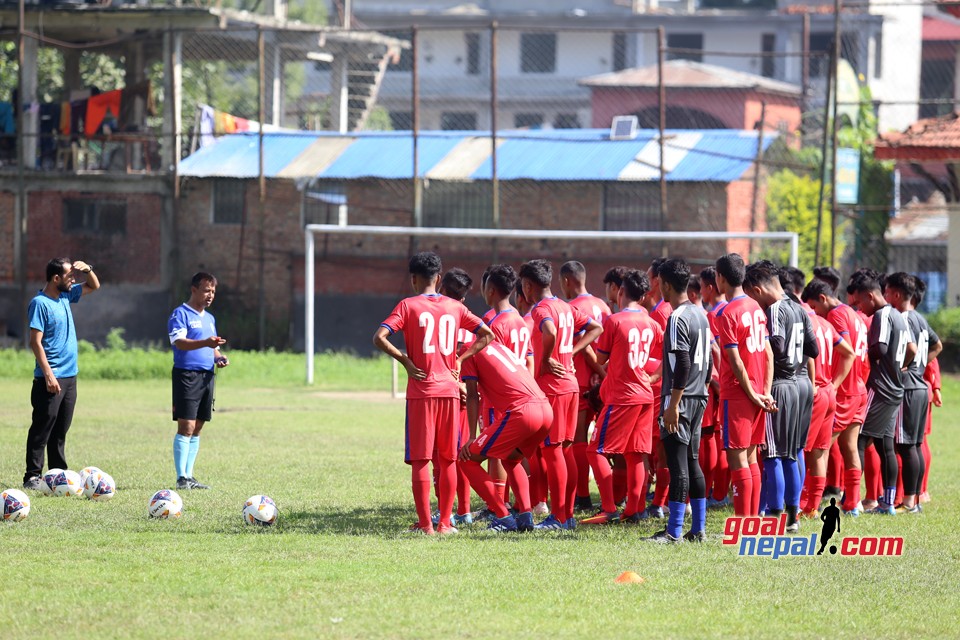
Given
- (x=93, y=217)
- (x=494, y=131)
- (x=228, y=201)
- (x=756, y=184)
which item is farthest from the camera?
(x=93, y=217)

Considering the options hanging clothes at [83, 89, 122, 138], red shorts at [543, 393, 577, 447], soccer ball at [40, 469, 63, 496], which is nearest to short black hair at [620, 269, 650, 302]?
red shorts at [543, 393, 577, 447]

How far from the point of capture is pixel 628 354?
10375 mm

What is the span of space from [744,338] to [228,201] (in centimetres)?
2117

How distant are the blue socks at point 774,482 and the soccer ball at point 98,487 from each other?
17.5 ft

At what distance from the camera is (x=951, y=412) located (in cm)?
2091

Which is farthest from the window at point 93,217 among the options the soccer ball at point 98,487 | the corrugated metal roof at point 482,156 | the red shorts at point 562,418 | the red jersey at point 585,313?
the red shorts at point 562,418

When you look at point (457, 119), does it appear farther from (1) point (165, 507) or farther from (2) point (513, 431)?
(2) point (513, 431)

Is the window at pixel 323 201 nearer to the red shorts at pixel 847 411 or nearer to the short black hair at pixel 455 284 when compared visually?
the red shorts at pixel 847 411

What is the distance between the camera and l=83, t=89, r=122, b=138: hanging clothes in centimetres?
3072

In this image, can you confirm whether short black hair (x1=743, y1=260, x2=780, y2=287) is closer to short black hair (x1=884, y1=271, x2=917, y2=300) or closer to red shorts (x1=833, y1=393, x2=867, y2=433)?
red shorts (x1=833, y1=393, x2=867, y2=433)

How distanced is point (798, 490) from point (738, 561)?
4.97 ft

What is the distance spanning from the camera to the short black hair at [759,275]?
32.9 feet

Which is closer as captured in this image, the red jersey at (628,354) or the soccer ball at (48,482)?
the red jersey at (628,354)

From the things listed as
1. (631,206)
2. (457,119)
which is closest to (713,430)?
(631,206)
